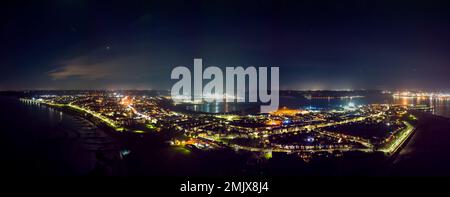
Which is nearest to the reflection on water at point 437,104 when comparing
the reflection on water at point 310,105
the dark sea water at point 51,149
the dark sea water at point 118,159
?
the reflection on water at point 310,105

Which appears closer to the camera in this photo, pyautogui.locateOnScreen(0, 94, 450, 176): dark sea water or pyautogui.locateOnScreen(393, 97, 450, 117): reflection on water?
pyautogui.locateOnScreen(0, 94, 450, 176): dark sea water

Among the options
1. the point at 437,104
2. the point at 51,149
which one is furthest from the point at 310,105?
the point at 51,149

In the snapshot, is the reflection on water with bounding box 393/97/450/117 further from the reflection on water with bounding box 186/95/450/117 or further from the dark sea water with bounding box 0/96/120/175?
the dark sea water with bounding box 0/96/120/175

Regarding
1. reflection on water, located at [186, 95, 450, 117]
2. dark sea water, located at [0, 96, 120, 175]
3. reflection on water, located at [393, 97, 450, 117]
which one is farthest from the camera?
reflection on water, located at [186, 95, 450, 117]

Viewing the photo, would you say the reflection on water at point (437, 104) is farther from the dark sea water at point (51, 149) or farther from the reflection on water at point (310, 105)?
the dark sea water at point (51, 149)

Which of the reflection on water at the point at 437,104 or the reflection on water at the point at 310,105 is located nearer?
the reflection on water at the point at 437,104

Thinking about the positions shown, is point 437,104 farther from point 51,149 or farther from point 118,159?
point 51,149

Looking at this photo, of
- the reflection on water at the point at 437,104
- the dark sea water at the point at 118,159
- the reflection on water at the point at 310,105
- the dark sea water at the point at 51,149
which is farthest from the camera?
the reflection on water at the point at 310,105

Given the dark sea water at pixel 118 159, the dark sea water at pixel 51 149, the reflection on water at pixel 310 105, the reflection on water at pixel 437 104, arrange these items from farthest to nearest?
the reflection on water at pixel 310 105
the reflection on water at pixel 437 104
the dark sea water at pixel 51 149
the dark sea water at pixel 118 159

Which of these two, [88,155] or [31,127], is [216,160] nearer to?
[88,155]

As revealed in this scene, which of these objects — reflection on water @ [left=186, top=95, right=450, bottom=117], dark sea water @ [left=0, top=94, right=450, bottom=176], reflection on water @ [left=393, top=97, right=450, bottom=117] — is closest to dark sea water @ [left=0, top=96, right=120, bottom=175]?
dark sea water @ [left=0, top=94, right=450, bottom=176]

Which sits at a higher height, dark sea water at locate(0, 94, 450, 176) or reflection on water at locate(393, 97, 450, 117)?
reflection on water at locate(393, 97, 450, 117)
